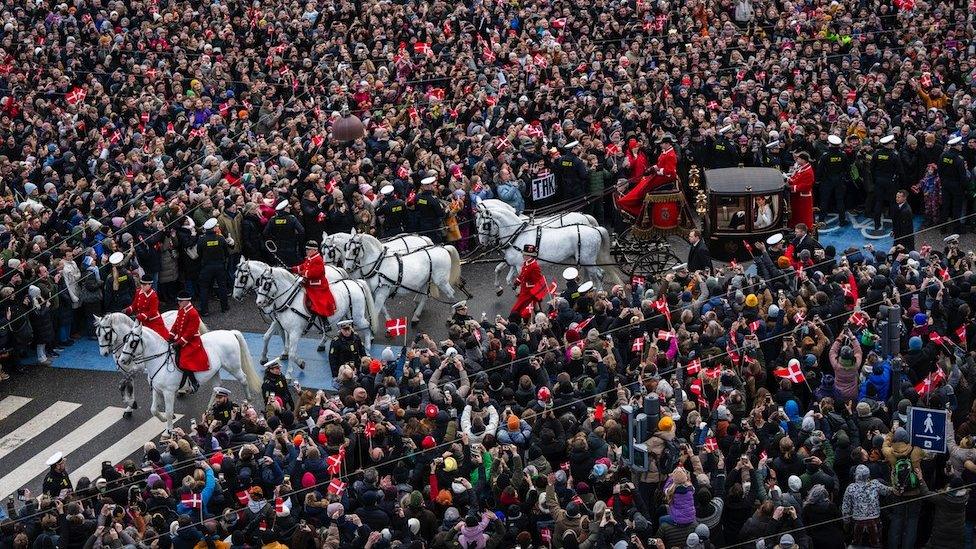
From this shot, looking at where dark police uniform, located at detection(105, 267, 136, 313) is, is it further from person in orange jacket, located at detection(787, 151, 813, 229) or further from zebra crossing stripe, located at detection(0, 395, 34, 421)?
person in orange jacket, located at detection(787, 151, 813, 229)

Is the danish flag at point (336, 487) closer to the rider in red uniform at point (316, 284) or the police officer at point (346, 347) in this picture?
the police officer at point (346, 347)

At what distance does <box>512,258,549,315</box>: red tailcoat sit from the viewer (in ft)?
94.4

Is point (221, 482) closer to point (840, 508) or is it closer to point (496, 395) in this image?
point (496, 395)

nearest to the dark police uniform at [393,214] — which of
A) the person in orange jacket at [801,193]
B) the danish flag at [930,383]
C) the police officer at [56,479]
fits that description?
the person in orange jacket at [801,193]

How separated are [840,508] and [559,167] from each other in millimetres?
14287

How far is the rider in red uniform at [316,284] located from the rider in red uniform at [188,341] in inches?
95.4

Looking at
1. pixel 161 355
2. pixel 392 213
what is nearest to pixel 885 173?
pixel 392 213

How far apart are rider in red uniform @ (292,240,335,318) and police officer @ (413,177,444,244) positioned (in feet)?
14.9

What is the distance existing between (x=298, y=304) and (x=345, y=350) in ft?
5.53

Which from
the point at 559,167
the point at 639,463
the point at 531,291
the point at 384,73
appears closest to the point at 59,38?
the point at 384,73

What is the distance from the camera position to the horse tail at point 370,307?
95.3ft

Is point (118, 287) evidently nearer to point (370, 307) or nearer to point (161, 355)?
point (161, 355)

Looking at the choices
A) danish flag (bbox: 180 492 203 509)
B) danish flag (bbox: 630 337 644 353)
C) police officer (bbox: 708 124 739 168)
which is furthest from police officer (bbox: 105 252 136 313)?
police officer (bbox: 708 124 739 168)

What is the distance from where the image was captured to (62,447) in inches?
1078
